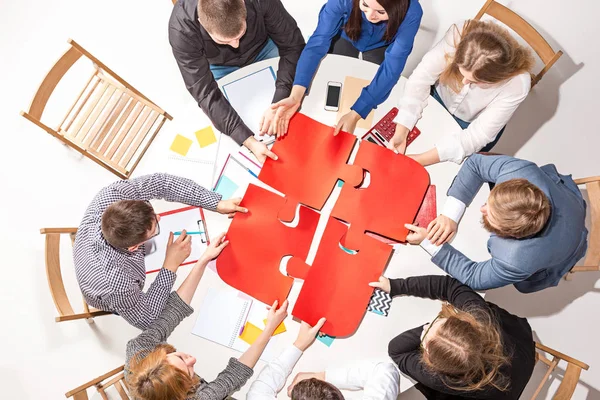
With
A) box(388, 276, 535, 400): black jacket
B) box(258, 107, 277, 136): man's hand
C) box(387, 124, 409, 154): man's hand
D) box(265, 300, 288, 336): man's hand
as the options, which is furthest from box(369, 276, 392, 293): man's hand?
box(258, 107, 277, 136): man's hand

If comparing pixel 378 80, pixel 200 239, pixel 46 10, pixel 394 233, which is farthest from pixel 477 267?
pixel 46 10

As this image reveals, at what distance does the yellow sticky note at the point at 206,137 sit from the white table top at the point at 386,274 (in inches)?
2.2

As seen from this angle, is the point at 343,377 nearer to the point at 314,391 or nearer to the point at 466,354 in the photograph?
the point at 314,391

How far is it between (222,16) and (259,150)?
63 centimetres

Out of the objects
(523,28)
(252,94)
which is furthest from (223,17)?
(523,28)

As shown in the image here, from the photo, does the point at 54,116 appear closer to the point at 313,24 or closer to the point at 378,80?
the point at 313,24

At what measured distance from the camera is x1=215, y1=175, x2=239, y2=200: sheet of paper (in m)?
2.21

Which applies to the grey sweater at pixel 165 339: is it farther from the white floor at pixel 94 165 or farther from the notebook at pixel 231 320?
the white floor at pixel 94 165

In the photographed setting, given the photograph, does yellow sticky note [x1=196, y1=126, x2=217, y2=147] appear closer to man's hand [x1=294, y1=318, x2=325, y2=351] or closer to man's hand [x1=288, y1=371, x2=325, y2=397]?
man's hand [x1=294, y1=318, x2=325, y2=351]

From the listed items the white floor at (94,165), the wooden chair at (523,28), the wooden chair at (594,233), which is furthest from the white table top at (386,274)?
the white floor at (94,165)

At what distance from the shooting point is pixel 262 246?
2.09m

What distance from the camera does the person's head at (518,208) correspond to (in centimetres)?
179

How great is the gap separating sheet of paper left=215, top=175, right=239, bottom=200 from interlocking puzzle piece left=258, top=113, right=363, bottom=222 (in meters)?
0.16

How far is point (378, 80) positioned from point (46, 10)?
115 inches
